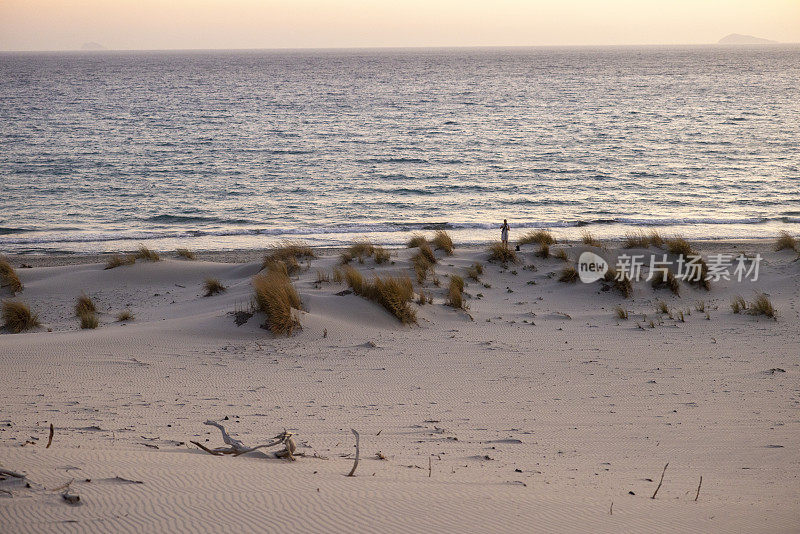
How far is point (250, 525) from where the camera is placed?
416cm

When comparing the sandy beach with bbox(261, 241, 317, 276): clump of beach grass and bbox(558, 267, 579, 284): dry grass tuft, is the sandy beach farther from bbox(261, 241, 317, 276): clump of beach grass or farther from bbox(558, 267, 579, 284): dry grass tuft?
bbox(261, 241, 317, 276): clump of beach grass

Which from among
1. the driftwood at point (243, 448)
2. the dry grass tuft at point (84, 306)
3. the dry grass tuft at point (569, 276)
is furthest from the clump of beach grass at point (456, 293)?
the driftwood at point (243, 448)

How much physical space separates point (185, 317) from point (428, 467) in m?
7.16

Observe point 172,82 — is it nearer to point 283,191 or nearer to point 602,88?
point 602,88

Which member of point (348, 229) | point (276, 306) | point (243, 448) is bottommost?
point (348, 229)

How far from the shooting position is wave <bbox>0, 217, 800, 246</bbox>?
2194cm

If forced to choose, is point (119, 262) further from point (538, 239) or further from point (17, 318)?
point (538, 239)

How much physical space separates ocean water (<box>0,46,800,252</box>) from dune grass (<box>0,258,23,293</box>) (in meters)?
5.97

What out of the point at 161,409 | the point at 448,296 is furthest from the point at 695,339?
the point at 161,409

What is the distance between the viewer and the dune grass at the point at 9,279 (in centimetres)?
1419

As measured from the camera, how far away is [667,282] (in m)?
13.9

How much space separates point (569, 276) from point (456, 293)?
3.18 meters

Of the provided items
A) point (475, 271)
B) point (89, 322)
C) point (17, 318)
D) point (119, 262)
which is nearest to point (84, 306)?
point (17, 318)

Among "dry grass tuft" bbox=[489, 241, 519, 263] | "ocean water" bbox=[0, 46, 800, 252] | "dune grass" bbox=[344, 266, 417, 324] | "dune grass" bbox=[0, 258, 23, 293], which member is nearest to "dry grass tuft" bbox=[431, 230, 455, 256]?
"dry grass tuft" bbox=[489, 241, 519, 263]
